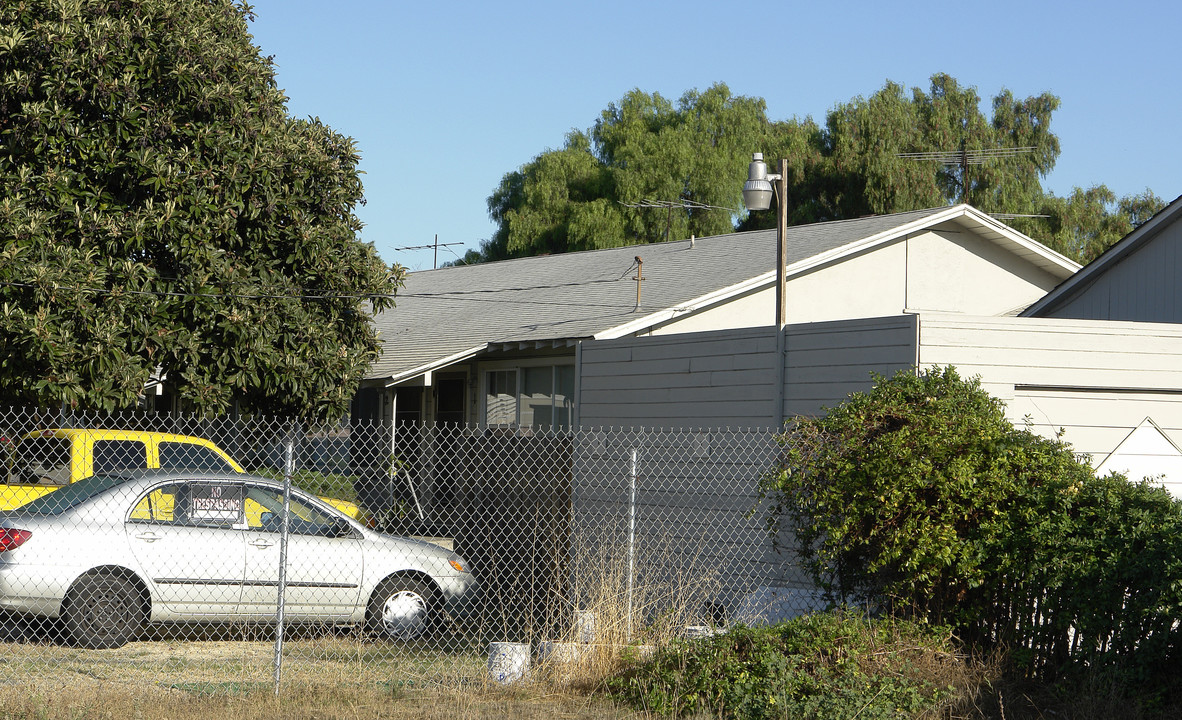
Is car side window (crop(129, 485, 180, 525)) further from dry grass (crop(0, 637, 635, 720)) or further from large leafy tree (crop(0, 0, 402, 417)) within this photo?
large leafy tree (crop(0, 0, 402, 417))

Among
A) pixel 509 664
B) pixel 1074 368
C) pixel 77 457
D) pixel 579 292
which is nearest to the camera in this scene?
pixel 509 664

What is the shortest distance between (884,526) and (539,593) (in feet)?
11.4

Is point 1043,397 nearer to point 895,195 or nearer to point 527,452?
point 527,452

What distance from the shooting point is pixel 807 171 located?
44.8m

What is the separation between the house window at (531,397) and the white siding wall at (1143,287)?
768 cm

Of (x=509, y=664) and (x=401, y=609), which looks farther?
(x=401, y=609)

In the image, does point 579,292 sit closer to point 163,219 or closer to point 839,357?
point 163,219

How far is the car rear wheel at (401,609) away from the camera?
946 cm

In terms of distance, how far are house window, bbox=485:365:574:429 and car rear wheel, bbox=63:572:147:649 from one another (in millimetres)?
9815

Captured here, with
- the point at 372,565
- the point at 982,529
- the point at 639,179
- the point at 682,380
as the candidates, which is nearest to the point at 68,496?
the point at 372,565

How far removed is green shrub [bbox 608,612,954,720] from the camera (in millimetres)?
6766

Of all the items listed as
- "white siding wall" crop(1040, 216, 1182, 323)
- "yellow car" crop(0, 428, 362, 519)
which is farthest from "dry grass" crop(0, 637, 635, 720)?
"white siding wall" crop(1040, 216, 1182, 323)

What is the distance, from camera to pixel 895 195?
140 ft

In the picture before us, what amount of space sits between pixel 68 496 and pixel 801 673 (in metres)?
5.91
